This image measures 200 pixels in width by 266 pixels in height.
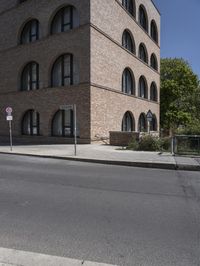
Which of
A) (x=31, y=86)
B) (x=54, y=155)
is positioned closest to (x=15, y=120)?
(x=31, y=86)

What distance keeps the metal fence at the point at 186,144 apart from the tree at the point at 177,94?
93.5 ft

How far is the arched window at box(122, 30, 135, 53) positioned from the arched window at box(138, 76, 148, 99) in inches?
168

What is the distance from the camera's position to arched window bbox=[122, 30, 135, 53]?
104 ft

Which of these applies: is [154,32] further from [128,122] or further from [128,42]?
[128,122]

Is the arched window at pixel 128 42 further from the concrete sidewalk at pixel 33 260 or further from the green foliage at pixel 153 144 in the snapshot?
the concrete sidewalk at pixel 33 260

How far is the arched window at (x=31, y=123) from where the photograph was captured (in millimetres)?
28011

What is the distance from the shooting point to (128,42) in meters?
33.0

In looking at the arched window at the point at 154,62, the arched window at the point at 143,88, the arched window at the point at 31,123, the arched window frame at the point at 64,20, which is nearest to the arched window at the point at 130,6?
the arched window at the point at 143,88

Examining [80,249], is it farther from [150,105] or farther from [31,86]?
[150,105]

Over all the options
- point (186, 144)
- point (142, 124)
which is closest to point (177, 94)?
point (142, 124)

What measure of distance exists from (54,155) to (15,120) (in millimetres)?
13614

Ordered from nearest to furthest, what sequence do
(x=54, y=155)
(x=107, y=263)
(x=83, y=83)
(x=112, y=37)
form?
(x=107, y=263) < (x=54, y=155) < (x=83, y=83) < (x=112, y=37)

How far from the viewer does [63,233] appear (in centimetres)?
511

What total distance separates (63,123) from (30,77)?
5.94 meters
